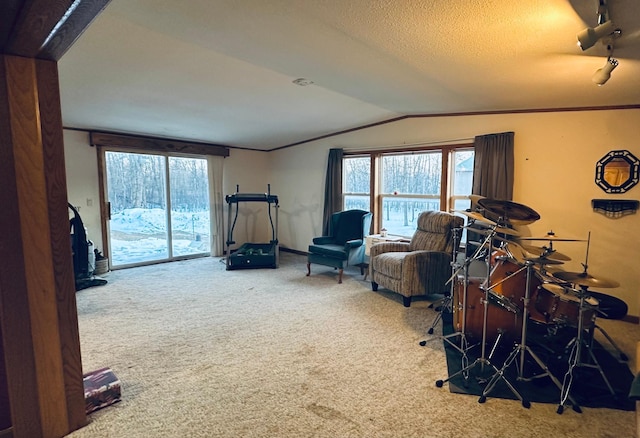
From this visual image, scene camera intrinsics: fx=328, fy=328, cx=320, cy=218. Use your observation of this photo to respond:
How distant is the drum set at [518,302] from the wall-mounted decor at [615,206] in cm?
139

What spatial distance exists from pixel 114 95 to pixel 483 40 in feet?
12.0

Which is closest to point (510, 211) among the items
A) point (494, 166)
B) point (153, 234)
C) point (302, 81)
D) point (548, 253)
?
point (548, 253)

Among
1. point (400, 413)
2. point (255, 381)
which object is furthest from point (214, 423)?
point (400, 413)

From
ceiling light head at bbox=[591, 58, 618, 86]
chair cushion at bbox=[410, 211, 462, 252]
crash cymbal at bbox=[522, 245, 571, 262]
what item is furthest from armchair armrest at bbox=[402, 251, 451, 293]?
ceiling light head at bbox=[591, 58, 618, 86]

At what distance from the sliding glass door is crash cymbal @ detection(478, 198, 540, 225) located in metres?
5.23

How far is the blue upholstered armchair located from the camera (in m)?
4.69

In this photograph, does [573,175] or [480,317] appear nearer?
[480,317]

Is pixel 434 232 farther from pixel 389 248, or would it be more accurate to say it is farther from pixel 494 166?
pixel 494 166

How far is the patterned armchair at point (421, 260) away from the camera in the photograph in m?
3.66

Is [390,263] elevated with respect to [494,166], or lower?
lower

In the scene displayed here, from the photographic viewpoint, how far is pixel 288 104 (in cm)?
415

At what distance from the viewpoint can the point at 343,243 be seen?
518 centimetres

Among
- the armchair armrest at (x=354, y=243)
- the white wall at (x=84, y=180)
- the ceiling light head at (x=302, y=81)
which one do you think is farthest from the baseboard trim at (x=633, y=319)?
the white wall at (x=84, y=180)

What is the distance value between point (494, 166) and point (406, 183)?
53.9 inches
